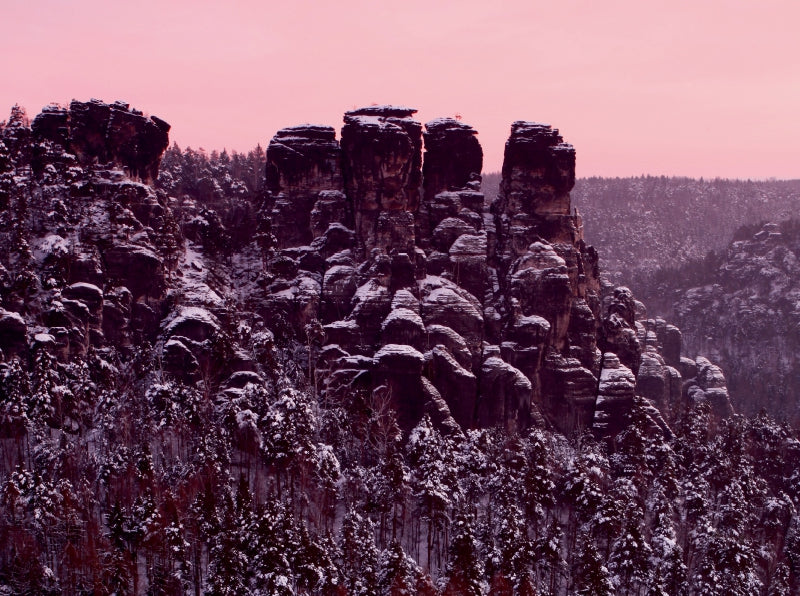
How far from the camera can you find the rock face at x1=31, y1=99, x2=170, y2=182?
90.7m

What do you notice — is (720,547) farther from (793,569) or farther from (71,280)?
(71,280)

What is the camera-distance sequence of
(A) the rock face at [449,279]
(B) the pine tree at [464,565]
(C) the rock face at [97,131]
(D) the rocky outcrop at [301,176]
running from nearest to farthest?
(B) the pine tree at [464,565], (A) the rock face at [449,279], (C) the rock face at [97,131], (D) the rocky outcrop at [301,176]

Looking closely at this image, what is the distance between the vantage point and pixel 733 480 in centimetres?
7019

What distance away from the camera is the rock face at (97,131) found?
9069 cm

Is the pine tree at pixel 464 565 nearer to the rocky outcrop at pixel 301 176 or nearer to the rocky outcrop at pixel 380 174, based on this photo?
the rocky outcrop at pixel 380 174

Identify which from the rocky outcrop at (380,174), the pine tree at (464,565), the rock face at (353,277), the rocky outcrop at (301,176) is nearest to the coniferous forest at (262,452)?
the pine tree at (464,565)

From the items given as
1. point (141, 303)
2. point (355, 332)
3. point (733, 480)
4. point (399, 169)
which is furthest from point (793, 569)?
point (141, 303)

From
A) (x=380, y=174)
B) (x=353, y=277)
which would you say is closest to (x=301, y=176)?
(x=380, y=174)

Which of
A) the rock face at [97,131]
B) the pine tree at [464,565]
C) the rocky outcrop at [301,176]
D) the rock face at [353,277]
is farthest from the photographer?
the rocky outcrop at [301,176]

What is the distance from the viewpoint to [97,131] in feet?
299

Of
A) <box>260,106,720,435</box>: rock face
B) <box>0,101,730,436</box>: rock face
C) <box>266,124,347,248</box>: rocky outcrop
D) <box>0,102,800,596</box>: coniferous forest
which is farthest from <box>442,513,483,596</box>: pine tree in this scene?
<box>266,124,347,248</box>: rocky outcrop

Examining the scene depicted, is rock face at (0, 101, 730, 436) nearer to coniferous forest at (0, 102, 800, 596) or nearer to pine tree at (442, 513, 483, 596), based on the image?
coniferous forest at (0, 102, 800, 596)

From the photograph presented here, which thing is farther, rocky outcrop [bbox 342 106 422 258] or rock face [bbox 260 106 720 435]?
rocky outcrop [bbox 342 106 422 258]

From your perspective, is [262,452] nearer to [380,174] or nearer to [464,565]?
[464,565]
